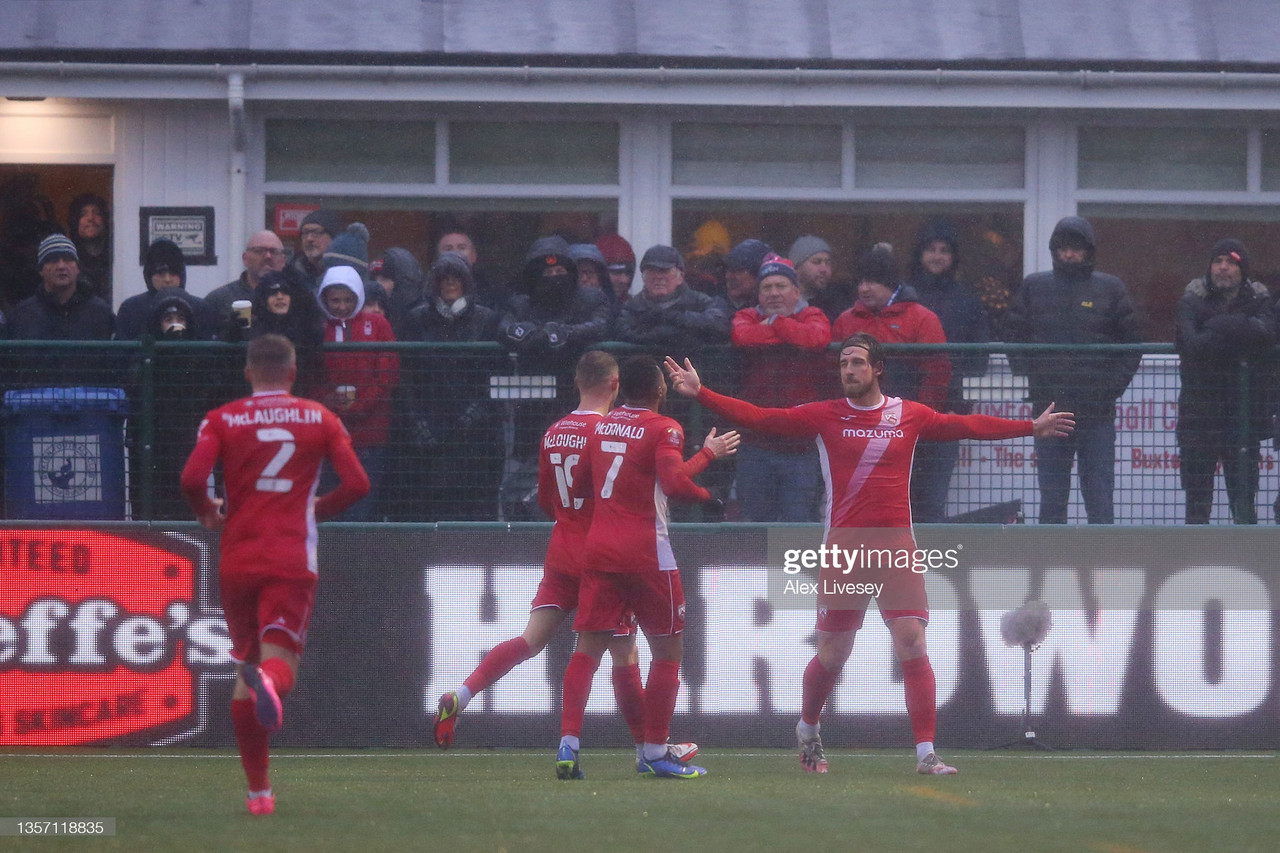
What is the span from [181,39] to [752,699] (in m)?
6.63

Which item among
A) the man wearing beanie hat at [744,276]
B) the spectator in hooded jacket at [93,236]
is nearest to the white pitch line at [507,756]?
the man wearing beanie hat at [744,276]

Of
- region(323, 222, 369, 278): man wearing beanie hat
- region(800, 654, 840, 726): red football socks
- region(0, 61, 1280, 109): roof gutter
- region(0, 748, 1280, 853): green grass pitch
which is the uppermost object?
region(0, 61, 1280, 109): roof gutter

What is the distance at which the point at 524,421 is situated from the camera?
10.7 meters

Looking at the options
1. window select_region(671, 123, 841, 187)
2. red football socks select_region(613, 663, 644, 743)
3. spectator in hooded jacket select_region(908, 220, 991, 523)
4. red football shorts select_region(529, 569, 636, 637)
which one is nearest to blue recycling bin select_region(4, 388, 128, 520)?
red football shorts select_region(529, 569, 636, 637)

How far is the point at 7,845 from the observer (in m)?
6.31

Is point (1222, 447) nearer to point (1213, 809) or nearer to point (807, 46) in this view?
point (1213, 809)

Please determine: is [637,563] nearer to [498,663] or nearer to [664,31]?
[498,663]

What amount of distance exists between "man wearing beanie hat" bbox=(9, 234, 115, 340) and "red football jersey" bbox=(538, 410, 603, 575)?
3.52 m

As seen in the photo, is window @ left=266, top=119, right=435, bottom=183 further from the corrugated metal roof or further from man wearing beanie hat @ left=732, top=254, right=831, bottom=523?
man wearing beanie hat @ left=732, top=254, right=831, bottom=523

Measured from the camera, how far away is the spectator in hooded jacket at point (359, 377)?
1061cm

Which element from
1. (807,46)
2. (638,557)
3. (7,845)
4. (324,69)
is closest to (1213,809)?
(638,557)

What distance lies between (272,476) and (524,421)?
3583mm

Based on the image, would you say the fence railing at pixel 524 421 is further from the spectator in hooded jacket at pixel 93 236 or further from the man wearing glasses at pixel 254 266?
the spectator in hooded jacket at pixel 93 236

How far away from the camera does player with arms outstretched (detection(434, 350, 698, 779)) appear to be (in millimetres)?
8805
